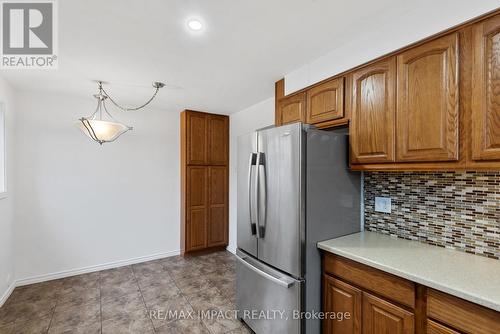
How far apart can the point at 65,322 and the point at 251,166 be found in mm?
2272

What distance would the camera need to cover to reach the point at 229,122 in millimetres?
4219

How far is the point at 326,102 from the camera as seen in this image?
6.64ft

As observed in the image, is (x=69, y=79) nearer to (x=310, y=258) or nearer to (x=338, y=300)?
(x=310, y=258)

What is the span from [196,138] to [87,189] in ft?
5.54

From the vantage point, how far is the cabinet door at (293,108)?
2.25 meters

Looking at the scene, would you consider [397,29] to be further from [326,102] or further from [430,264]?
[430,264]

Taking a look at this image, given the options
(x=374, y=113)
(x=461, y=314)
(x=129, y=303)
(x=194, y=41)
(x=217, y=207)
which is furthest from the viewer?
(x=217, y=207)

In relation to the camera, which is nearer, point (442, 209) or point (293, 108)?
point (442, 209)

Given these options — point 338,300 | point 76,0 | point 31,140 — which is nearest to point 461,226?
point 338,300

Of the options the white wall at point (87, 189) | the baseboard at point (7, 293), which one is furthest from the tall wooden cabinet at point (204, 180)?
the baseboard at point (7, 293)

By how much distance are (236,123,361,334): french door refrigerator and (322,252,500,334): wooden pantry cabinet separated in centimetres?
13

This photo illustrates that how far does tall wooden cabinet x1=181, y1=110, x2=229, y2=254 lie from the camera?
Result: 3828 millimetres

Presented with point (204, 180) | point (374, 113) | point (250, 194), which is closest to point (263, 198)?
point (250, 194)

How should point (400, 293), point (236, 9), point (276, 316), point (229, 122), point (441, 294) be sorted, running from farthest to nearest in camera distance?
point (229, 122) < point (276, 316) < point (236, 9) < point (400, 293) < point (441, 294)
